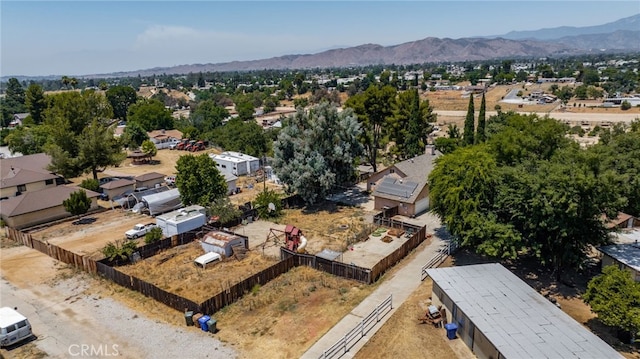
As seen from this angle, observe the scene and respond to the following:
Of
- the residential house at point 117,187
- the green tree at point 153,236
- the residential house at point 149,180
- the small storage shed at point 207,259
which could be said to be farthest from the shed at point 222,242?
the residential house at point 149,180

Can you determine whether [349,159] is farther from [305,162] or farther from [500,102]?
[500,102]

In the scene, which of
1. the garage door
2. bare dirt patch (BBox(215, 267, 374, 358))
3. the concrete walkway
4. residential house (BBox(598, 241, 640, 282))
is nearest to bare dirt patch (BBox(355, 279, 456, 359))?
the concrete walkway

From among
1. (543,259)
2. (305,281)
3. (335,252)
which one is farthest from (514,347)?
(335,252)

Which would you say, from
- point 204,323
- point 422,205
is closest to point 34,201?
point 204,323

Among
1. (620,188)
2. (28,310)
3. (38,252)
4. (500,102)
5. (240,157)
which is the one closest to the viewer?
(28,310)

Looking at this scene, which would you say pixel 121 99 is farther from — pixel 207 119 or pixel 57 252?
pixel 57 252
